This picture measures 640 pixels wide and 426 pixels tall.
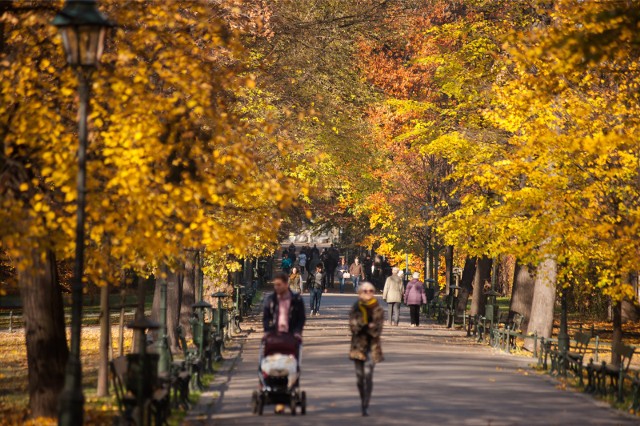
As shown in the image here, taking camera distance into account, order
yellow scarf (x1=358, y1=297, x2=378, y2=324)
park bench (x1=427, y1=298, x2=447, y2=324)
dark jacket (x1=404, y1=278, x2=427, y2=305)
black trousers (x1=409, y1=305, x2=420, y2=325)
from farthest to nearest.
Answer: park bench (x1=427, y1=298, x2=447, y2=324) → black trousers (x1=409, y1=305, x2=420, y2=325) → dark jacket (x1=404, y1=278, x2=427, y2=305) → yellow scarf (x1=358, y1=297, x2=378, y2=324)

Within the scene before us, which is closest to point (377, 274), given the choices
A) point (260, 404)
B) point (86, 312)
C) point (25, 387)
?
point (86, 312)

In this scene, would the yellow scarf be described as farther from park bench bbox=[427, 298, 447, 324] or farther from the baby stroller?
park bench bbox=[427, 298, 447, 324]

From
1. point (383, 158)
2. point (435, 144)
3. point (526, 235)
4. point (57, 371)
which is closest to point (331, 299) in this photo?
point (383, 158)

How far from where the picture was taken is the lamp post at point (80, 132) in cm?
1248

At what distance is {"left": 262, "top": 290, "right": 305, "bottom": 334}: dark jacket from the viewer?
16984mm

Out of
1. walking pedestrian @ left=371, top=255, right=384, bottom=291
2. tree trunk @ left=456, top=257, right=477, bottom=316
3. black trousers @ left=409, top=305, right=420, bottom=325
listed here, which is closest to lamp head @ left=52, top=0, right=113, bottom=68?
black trousers @ left=409, top=305, right=420, bottom=325

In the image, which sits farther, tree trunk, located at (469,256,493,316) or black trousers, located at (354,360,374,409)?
tree trunk, located at (469,256,493,316)

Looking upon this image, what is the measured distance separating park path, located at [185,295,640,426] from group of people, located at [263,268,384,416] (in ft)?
2.27

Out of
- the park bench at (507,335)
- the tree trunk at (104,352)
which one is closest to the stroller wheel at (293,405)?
the tree trunk at (104,352)

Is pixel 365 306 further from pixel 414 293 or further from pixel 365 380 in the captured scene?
pixel 414 293

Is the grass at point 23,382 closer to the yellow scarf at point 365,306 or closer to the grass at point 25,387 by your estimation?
the grass at point 25,387

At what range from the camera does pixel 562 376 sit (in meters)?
23.5

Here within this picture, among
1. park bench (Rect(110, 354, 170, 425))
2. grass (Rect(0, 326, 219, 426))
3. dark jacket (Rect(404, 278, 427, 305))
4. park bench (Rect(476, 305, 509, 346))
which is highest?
dark jacket (Rect(404, 278, 427, 305))

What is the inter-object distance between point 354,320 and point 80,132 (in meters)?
5.59
